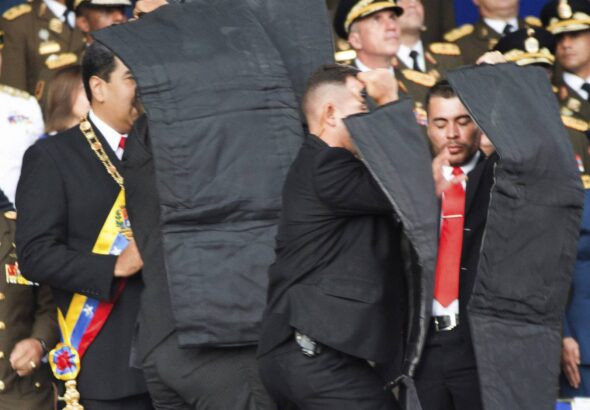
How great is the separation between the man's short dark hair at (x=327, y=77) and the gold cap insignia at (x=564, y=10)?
11.0 feet

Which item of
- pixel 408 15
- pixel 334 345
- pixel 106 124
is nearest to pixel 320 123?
pixel 334 345

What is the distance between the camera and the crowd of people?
5363mm

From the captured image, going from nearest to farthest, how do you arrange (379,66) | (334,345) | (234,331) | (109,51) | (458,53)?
(334,345) → (234,331) → (109,51) → (379,66) → (458,53)

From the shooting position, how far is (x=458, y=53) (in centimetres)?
880

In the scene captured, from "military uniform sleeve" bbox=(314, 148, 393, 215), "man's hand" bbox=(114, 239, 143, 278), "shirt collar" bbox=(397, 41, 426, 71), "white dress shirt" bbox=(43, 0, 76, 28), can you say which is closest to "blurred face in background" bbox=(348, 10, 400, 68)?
"shirt collar" bbox=(397, 41, 426, 71)

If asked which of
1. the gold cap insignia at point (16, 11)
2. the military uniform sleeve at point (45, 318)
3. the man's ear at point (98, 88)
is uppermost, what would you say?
the man's ear at point (98, 88)

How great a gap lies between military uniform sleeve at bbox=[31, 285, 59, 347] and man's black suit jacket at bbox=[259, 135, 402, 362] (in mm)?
1563

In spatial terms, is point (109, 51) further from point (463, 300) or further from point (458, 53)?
point (458, 53)

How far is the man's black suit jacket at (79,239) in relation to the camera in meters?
6.21

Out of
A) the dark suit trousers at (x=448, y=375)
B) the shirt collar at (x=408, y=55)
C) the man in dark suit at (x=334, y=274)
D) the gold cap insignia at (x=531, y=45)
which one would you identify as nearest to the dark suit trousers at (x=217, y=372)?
the man in dark suit at (x=334, y=274)

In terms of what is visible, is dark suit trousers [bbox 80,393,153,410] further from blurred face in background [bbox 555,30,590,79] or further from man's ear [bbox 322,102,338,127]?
blurred face in background [bbox 555,30,590,79]

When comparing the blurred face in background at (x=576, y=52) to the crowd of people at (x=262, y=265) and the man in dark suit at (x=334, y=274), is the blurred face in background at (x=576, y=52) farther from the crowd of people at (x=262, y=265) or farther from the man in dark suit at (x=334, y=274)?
the man in dark suit at (x=334, y=274)

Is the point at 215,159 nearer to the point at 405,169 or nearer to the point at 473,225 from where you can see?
the point at 405,169

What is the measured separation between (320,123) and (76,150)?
1.23m
